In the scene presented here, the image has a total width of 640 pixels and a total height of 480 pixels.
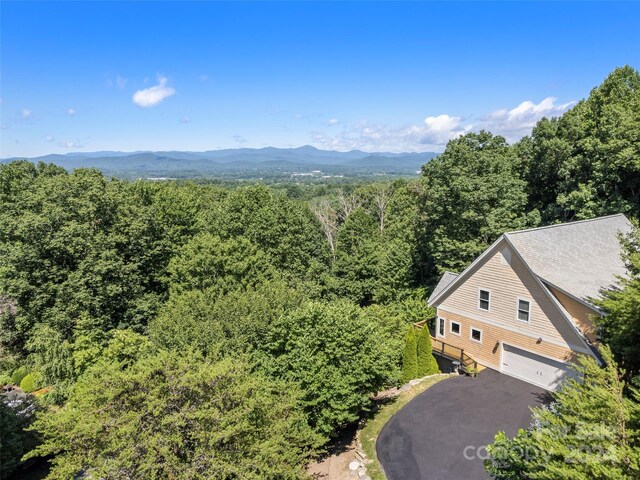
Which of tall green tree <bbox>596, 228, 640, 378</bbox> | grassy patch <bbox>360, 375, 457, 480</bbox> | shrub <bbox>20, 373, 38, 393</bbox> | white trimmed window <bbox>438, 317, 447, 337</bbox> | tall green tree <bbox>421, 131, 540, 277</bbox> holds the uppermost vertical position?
tall green tree <bbox>421, 131, 540, 277</bbox>

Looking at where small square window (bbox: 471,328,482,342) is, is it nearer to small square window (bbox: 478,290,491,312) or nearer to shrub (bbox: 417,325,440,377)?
small square window (bbox: 478,290,491,312)

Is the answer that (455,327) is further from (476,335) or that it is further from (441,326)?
(476,335)

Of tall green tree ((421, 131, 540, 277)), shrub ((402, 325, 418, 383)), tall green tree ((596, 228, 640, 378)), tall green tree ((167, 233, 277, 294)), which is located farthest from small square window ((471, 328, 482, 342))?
tall green tree ((167, 233, 277, 294))

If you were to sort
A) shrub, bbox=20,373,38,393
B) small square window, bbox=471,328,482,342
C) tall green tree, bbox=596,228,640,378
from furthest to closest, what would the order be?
A: shrub, bbox=20,373,38,393, small square window, bbox=471,328,482,342, tall green tree, bbox=596,228,640,378


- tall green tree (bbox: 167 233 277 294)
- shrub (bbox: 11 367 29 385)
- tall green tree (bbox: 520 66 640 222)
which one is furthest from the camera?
shrub (bbox: 11 367 29 385)

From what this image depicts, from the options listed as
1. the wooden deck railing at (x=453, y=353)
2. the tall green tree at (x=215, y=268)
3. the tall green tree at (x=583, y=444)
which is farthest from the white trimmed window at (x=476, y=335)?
the tall green tree at (x=215, y=268)

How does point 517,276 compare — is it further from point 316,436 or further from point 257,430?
point 257,430
